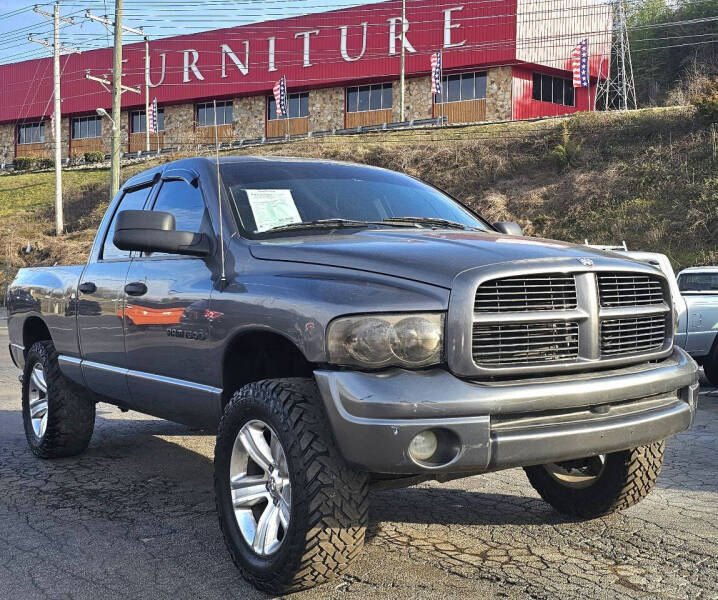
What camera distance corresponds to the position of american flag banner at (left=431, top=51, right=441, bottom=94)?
47.4m

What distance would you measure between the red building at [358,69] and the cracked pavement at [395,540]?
44.6 metres

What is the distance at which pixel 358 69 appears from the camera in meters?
51.2

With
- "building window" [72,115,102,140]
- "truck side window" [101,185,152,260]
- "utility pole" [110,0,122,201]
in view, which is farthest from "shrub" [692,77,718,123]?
"building window" [72,115,102,140]

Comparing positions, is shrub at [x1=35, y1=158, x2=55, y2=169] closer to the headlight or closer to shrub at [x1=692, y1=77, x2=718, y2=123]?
shrub at [x1=692, y1=77, x2=718, y2=123]

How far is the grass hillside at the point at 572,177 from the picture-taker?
2725cm

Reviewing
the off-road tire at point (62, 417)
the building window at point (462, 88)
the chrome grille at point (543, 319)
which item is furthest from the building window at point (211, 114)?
the chrome grille at point (543, 319)

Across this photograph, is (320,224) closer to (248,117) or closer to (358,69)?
(358,69)

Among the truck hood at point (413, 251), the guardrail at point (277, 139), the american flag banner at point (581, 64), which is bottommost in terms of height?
the truck hood at point (413, 251)

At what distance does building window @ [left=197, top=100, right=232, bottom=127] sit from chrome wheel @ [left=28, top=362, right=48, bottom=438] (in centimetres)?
5274

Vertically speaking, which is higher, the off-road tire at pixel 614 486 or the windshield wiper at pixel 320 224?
the windshield wiper at pixel 320 224

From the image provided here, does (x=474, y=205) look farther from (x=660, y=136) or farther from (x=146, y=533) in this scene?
(x=146, y=533)

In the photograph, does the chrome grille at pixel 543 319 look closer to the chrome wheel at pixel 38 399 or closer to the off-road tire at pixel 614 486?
the off-road tire at pixel 614 486

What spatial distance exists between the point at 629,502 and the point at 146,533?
253 cm

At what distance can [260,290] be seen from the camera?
152 inches
